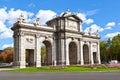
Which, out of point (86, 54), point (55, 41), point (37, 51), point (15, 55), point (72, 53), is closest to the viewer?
point (15, 55)

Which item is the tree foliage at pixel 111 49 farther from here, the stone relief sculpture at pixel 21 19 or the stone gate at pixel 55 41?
the stone relief sculpture at pixel 21 19

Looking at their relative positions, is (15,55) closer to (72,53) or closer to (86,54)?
(72,53)

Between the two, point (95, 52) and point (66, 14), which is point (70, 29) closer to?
point (66, 14)

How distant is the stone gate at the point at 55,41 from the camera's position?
51.8 metres

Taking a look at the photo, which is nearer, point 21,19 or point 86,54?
point 21,19

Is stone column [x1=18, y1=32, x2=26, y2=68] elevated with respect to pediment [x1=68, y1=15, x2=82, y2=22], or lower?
lower

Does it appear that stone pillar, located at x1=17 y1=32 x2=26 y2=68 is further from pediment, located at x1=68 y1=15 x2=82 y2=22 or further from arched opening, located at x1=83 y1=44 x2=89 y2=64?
arched opening, located at x1=83 y1=44 x2=89 y2=64

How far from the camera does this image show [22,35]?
169ft

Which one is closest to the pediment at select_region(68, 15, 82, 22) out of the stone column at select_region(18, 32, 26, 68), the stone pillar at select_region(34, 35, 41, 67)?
the stone pillar at select_region(34, 35, 41, 67)

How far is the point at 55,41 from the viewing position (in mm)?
59719

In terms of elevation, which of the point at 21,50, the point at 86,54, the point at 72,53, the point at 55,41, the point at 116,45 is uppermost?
the point at 116,45

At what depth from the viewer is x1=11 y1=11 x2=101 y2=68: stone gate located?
170ft


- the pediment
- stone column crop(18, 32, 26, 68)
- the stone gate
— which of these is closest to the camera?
stone column crop(18, 32, 26, 68)

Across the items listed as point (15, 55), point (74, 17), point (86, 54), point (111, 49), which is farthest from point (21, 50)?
point (111, 49)
